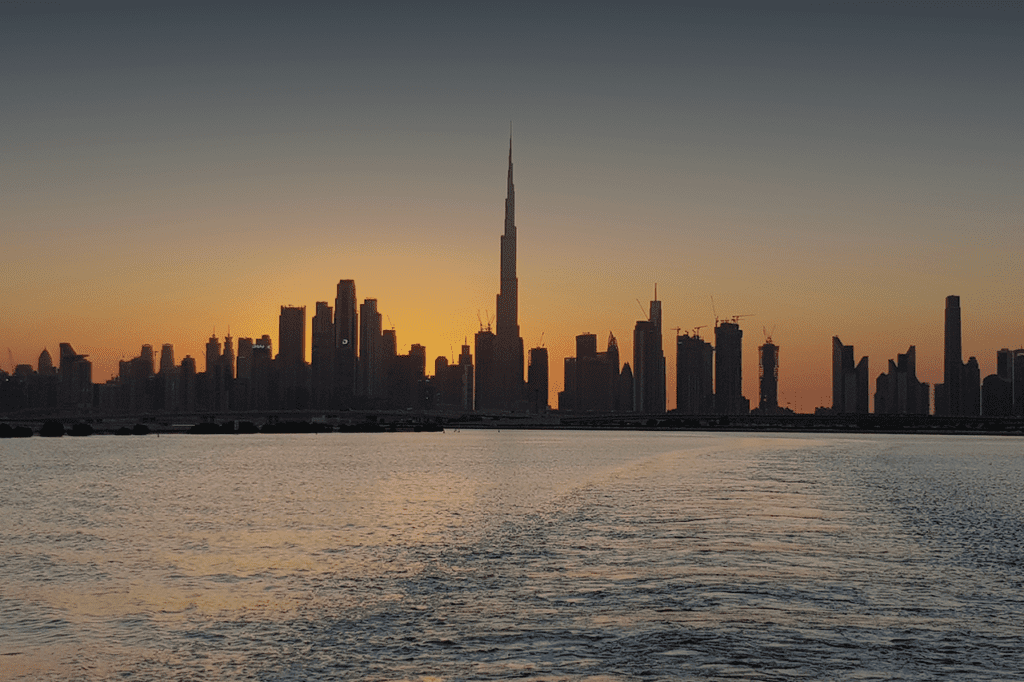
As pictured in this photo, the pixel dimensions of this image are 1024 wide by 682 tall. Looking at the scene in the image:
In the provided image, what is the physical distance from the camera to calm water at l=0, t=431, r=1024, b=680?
885 inches

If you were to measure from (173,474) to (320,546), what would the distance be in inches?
2765

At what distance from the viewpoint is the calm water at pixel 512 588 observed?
73.8 ft

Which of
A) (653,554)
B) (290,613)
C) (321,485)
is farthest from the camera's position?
(321,485)

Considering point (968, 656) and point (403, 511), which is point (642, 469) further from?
point (968, 656)

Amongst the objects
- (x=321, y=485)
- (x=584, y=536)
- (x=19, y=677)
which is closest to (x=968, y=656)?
(x=19, y=677)

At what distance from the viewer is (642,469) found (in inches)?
4478

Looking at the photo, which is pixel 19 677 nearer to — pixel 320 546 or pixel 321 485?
pixel 320 546

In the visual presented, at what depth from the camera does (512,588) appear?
107 ft

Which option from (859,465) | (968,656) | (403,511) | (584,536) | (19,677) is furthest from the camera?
(859,465)

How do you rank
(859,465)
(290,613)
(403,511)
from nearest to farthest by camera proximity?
(290,613)
(403,511)
(859,465)

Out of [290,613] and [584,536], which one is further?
[584,536]

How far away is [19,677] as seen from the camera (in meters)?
21.1

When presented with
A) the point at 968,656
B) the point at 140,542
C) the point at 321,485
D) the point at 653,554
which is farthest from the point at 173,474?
the point at 968,656

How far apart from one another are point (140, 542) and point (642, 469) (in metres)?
75.6
